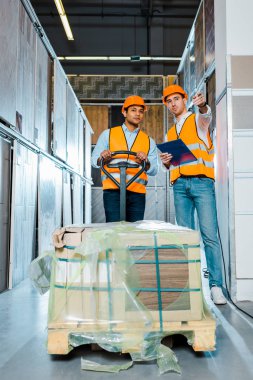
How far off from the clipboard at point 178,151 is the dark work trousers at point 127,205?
0.44m

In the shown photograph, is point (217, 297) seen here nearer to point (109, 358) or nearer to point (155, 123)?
point (109, 358)

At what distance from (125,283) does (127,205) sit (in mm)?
1397

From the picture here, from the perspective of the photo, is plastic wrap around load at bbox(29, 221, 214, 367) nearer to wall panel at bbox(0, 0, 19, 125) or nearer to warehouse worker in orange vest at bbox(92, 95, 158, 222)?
warehouse worker in orange vest at bbox(92, 95, 158, 222)

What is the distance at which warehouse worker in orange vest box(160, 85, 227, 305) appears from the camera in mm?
3324

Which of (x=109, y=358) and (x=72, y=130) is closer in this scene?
(x=109, y=358)

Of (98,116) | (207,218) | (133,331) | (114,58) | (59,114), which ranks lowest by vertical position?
(133,331)

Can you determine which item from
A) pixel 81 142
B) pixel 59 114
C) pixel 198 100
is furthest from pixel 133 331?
pixel 81 142

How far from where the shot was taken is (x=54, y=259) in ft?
7.16

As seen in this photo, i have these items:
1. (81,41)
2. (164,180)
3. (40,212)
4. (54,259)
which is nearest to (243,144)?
(54,259)

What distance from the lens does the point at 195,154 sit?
3.35m

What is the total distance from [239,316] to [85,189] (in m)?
8.01

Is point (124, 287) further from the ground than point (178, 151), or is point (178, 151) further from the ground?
point (178, 151)

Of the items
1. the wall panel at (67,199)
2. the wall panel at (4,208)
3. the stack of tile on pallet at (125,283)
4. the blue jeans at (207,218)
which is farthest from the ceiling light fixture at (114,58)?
the stack of tile on pallet at (125,283)

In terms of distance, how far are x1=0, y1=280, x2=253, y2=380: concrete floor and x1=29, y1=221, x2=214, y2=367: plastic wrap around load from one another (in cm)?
11
